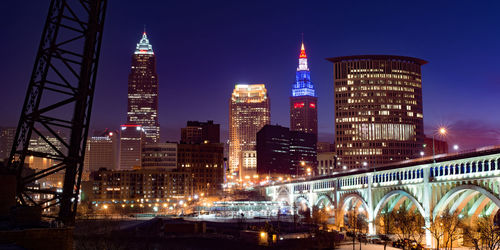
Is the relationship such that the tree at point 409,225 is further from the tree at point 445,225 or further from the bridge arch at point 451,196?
the tree at point 445,225

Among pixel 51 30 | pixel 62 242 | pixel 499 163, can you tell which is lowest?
pixel 62 242

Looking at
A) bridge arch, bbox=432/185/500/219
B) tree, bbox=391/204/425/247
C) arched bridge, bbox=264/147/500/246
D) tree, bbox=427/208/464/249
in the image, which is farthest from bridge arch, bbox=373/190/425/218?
tree, bbox=427/208/464/249

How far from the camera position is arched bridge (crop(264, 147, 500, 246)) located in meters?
72.5

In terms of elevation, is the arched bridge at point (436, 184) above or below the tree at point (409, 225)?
above

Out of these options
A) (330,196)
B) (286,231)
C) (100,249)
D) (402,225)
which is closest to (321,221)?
(330,196)

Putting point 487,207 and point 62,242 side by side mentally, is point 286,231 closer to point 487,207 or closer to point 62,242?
point 487,207

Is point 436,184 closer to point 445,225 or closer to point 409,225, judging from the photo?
point 445,225

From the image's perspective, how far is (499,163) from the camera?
228ft

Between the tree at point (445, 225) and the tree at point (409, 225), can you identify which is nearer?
the tree at point (445, 225)

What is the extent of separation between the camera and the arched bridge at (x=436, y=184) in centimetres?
7250

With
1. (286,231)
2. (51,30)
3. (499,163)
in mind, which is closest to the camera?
(51,30)

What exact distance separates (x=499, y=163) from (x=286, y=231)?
5049cm

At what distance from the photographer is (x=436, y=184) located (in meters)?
84.4

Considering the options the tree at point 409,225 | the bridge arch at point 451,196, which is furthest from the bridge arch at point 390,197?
the bridge arch at point 451,196
